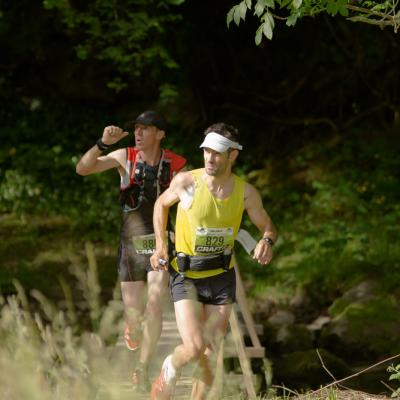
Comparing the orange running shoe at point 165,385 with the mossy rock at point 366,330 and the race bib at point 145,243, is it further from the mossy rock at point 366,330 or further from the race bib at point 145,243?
the mossy rock at point 366,330

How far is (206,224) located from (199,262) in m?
0.23

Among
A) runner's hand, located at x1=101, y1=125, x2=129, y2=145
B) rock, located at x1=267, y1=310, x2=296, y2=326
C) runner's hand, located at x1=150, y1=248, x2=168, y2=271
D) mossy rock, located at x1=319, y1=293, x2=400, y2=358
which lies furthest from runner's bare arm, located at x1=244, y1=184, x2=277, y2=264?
rock, located at x1=267, y1=310, x2=296, y2=326

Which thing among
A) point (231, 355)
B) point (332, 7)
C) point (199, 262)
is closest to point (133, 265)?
point (199, 262)

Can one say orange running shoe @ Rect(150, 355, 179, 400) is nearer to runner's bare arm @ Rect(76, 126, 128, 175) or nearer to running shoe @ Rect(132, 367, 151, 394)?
running shoe @ Rect(132, 367, 151, 394)

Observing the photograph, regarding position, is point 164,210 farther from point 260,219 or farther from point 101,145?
point 101,145

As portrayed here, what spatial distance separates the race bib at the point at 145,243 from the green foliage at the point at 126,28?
24.1 feet

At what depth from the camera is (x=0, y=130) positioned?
17016 millimetres

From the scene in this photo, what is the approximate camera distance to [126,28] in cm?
1455

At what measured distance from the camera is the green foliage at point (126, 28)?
1455 cm

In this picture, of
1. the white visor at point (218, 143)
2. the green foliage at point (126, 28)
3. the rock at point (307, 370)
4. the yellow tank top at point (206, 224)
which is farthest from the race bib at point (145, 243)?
the green foliage at point (126, 28)

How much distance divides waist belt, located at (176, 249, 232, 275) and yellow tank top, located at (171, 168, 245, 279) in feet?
0.08

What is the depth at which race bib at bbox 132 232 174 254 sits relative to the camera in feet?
23.1

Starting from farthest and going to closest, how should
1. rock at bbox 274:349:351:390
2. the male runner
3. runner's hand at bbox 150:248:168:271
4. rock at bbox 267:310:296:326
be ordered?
rock at bbox 267:310:296:326 < rock at bbox 274:349:351:390 < the male runner < runner's hand at bbox 150:248:168:271

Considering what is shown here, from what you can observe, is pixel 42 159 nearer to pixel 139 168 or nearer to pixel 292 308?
pixel 292 308
